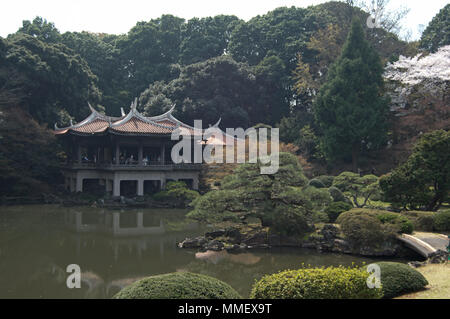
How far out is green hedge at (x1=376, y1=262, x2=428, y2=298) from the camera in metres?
8.15

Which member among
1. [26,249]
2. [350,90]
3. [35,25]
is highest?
[35,25]

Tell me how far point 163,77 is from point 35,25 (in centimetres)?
1451

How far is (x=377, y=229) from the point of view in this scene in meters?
13.6

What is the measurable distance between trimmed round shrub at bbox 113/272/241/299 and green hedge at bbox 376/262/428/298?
11.5 ft

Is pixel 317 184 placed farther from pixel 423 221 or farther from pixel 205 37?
pixel 205 37

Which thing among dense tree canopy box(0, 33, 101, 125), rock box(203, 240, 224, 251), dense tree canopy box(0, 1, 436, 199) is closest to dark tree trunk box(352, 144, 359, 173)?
dense tree canopy box(0, 1, 436, 199)

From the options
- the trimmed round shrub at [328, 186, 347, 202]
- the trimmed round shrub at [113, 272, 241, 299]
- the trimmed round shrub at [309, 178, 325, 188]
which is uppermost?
the trimmed round shrub at [309, 178, 325, 188]

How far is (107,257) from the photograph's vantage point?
13328 millimetres

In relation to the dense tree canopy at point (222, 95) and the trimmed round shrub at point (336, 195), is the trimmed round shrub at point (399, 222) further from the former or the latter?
the dense tree canopy at point (222, 95)

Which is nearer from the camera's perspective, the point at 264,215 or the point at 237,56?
the point at 264,215

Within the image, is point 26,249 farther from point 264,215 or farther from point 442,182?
point 442,182

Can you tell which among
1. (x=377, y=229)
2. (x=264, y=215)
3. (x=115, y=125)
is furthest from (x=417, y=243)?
(x=115, y=125)

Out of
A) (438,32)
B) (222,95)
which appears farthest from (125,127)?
(438,32)

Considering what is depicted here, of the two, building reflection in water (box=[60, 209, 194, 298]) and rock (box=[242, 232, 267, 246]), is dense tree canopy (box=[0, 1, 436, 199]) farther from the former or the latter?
rock (box=[242, 232, 267, 246])
